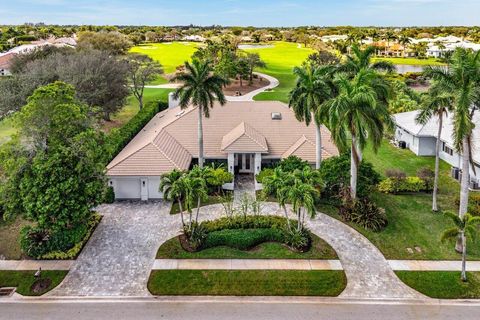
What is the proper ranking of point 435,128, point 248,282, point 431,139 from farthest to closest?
point 431,139
point 435,128
point 248,282

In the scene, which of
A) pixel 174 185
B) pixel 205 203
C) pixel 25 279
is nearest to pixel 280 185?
pixel 174 185

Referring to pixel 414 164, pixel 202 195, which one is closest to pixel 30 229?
pixel 202 195

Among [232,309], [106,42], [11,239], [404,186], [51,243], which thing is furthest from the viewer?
[106,42]

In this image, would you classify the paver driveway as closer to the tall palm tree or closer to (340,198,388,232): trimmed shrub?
(340,198,388,232): trimmed shrub

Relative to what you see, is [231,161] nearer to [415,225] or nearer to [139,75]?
[415,225]

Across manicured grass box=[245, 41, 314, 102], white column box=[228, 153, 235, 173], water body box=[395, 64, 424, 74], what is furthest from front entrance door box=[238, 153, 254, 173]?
water body box=[395, 64, 424, 74]

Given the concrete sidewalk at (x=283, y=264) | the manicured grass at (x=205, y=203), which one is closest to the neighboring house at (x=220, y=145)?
the manicured grass at (x=205, y=203)

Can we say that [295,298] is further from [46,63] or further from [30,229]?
[46,63]
